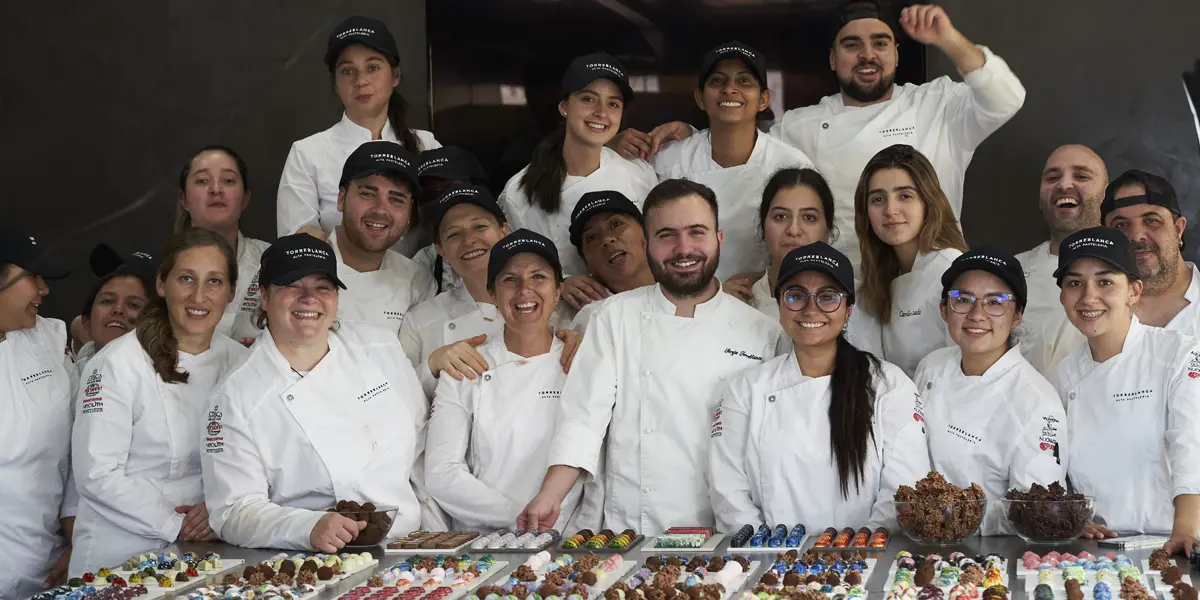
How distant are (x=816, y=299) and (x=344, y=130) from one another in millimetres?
2325

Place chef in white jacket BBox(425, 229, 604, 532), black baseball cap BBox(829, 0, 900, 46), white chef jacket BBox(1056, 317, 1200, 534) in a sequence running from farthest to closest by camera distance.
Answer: black baseball cap BBox(829, 0, 900, 46) < chef in white jacket BBox(425, 229, 604, 532) < white chef jacket BBox(1056, 317, 1200, 534)

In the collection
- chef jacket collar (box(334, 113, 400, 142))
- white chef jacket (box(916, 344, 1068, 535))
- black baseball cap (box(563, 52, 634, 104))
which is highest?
black baseball cap (box(563, 52, 634, 104))

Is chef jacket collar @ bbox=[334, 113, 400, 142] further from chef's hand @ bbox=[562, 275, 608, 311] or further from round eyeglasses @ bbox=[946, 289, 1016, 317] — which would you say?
round eyeglasses @ bbox=[946, 289, 1016, 317]

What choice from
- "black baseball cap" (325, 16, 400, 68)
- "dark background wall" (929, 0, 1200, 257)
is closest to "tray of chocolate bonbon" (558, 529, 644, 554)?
"black baseball cap" (325, 16, 400, 68)

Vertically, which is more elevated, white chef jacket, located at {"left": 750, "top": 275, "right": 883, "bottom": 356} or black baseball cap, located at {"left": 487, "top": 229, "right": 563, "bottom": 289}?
black baseball cap, located at {"left": 487, "top": 229, "right": 563, "bottom": 289}

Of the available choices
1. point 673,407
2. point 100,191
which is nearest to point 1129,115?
point 673,407

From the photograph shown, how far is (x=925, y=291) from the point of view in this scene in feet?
13.9

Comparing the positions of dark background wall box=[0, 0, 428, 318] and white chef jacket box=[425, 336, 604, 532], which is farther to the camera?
dark background wall box=[0, 0, 428, 318]

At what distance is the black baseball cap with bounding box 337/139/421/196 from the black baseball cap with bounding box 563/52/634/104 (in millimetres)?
704

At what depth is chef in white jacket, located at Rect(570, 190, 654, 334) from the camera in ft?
15.1

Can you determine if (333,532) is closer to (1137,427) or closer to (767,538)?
(767,538)

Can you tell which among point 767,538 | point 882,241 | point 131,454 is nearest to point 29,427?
point 131,454

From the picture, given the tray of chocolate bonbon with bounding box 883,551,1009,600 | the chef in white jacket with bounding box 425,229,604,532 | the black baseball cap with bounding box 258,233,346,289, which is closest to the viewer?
the tray of chocolate bonbon with bounding box 883,551,1009,600

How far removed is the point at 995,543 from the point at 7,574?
3.23m
